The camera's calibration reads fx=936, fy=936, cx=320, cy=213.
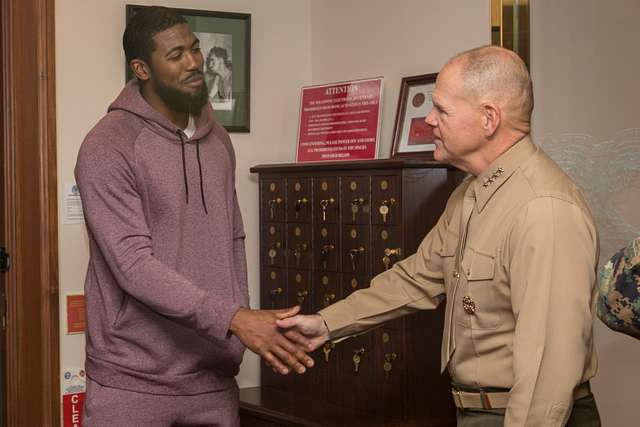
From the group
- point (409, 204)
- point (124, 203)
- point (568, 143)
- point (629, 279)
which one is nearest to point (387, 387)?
point (409, 204)

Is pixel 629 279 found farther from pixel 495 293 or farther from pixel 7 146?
pixel 7 146

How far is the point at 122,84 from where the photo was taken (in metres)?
3.89

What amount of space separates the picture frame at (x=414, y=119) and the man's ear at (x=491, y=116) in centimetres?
124

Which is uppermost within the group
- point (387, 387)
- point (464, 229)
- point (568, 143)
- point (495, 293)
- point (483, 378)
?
point (568, 143)

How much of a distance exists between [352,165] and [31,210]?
4.26 ft

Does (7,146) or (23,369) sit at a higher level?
(7,146)

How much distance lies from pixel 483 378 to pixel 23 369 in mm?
2177

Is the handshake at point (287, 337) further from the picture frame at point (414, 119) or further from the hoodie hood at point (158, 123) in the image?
the picture frame at point (414, 119)

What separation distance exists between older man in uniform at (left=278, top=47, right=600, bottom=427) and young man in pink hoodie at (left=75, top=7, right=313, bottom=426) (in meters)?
0.65

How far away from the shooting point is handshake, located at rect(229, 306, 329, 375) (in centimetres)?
271

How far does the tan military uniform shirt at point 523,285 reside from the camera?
2.07 metres

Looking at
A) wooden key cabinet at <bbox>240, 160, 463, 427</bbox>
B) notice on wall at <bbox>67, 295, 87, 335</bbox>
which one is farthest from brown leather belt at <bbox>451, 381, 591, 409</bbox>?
notice on wall at <bbox>67, 295, 87, 335</bbox>

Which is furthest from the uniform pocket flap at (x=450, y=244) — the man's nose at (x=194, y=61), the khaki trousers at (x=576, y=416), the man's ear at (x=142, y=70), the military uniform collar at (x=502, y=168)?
the man's ear at (x=142, y=70)

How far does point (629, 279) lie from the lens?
1.27m
